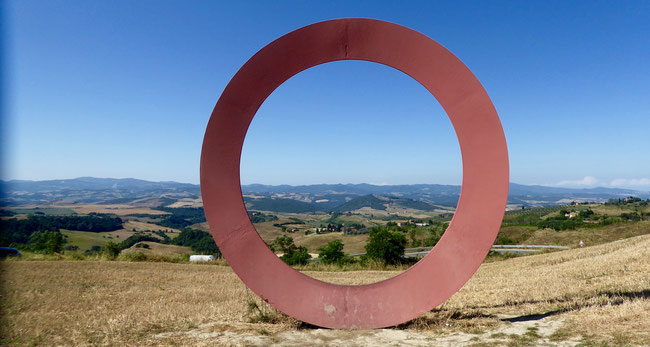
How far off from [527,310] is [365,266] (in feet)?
52.1

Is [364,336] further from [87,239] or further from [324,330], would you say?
[87,239]

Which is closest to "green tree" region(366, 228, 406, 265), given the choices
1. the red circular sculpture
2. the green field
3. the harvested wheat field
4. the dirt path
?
the harvested wheat field

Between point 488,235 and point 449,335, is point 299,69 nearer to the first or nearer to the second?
point 488,235

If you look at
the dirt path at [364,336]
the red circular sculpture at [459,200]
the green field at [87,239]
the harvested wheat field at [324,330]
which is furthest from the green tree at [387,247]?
the green field at [87,239]

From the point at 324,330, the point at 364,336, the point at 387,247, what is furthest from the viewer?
the point at 387,247

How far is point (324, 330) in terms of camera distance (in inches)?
302

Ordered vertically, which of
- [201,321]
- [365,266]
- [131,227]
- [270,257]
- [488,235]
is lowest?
[131,227]

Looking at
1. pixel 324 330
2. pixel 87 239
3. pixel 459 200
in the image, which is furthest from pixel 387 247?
pixel 87 239

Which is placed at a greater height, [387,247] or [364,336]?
[364,336]

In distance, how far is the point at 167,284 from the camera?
48.0ft

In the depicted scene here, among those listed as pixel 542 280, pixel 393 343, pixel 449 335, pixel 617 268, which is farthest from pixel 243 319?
pixel 617 268

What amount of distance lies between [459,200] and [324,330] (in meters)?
3.96

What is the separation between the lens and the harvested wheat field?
268 inches

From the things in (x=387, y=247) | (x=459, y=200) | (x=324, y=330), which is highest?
(x=459, y=200)
